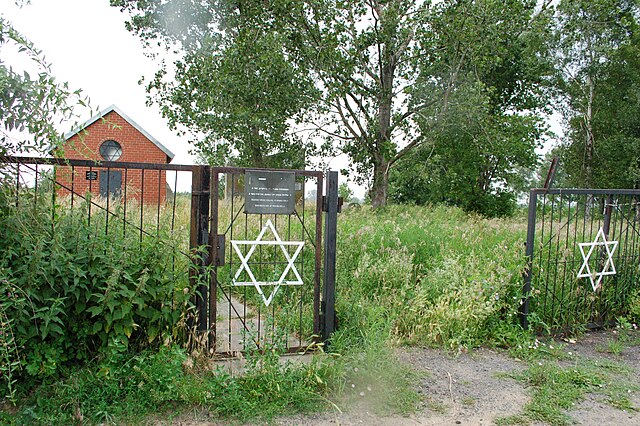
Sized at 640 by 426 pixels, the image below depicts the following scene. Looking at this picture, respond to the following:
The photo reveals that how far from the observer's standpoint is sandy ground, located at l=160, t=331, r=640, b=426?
4047mm

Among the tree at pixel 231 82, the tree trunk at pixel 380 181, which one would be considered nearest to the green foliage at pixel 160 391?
the tree at pixel 231 82

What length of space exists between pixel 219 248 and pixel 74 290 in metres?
1.24

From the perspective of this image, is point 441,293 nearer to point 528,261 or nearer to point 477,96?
point 528,261

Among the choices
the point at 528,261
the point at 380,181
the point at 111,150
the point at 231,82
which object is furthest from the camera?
the point at 111,150

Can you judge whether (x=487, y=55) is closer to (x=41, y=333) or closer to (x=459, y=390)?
(x=459, y=390)

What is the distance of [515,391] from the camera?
470cm

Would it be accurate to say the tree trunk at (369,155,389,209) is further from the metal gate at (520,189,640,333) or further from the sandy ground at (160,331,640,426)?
the sandy ground at (160,331,640,426)

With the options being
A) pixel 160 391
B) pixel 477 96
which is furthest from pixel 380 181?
pixel 160 391

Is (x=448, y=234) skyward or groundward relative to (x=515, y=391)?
skyward

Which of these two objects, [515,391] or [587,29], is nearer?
[515,391]

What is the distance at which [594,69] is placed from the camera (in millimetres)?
25641

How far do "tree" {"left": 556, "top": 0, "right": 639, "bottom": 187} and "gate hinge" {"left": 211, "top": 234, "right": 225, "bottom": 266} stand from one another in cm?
2320

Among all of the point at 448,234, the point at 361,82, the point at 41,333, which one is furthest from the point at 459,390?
the point at 361,82

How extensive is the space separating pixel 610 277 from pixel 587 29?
862 inches
